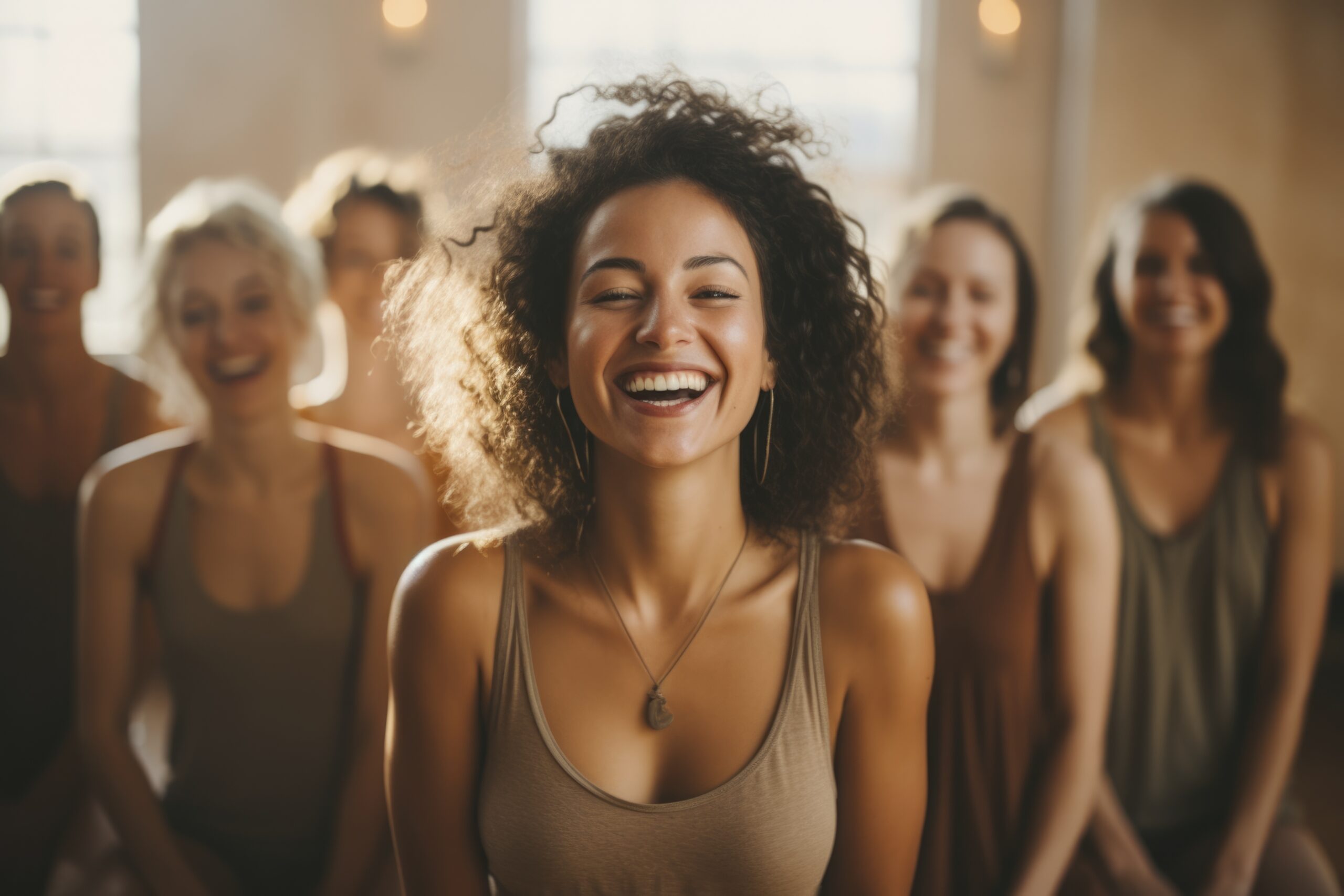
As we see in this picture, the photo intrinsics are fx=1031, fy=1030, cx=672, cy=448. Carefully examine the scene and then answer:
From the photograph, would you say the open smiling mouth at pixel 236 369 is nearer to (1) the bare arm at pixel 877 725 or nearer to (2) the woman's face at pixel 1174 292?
(1) the bare arm at pixel 877 725

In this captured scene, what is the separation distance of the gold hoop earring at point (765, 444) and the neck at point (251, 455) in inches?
38.7

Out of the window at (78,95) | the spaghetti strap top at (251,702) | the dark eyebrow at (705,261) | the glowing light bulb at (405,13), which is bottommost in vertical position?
the spaghetti strap top at (251,702)

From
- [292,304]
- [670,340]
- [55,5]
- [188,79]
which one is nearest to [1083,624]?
[670,340]

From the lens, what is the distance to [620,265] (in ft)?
4.08

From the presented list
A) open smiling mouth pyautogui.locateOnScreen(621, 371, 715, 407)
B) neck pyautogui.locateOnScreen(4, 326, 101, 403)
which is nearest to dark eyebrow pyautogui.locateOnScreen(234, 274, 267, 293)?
neck pyautogui.locateOnScreen(4, 326, 101, 403)

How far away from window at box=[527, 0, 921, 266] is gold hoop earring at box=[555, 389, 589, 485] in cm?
396

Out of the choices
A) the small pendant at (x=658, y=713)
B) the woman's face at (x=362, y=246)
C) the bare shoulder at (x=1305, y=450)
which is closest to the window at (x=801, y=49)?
the woman's face at (x=362, y=246)

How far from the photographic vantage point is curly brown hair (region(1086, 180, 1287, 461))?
2213 mm

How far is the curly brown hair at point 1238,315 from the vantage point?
2213mm

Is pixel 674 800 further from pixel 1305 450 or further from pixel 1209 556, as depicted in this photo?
pixel 1305 450

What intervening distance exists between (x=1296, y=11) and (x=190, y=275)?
4789 mm

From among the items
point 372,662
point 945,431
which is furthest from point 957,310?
point 372,662

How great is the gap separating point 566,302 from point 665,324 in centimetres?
20

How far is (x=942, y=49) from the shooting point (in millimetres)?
4949
